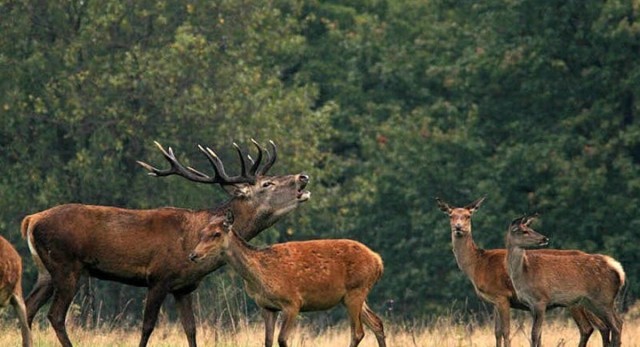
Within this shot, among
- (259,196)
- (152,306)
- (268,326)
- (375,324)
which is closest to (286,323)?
(268,326)

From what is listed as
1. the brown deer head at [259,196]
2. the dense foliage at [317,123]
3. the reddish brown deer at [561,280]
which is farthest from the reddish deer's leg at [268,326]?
the dense foliage at [317,123]

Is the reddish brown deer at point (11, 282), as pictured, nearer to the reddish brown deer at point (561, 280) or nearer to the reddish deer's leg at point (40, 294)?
the reddish deer's leg at point (40, 294)

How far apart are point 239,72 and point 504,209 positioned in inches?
237

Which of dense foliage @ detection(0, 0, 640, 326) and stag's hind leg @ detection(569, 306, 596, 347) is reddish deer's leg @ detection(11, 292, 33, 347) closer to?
stag's hind leg @ detection(569, 306, 596, 347)

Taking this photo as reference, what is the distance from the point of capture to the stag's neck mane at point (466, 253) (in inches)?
589

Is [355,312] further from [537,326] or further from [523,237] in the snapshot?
[523,237]

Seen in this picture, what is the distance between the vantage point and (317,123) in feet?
97.3

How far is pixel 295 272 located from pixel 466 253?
262 cm

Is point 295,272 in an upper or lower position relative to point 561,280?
upper

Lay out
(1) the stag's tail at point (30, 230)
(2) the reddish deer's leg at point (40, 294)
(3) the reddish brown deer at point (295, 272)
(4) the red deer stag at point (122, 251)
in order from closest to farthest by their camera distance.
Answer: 1. (3) the reddish brown deer at point (295, 272)
2. (4) the red deer stag at point (122, 251)
3. (1) the stag's tail at point (30, 230)
4. (2) the reddish deer's leg at point (40, 294)

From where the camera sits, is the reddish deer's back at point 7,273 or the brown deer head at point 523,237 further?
the brown deer head at point 523,237

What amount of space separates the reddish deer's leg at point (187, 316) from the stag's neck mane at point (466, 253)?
298 centimetres

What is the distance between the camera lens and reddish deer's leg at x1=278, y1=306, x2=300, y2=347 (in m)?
12.6

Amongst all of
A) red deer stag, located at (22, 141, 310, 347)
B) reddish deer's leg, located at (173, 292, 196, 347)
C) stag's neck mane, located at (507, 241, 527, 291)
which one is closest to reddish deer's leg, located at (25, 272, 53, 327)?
red deer stag, located at (22, 141, 310, 347)
